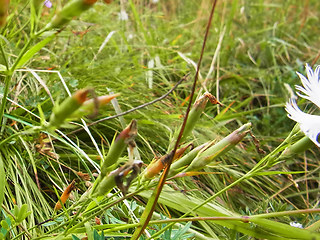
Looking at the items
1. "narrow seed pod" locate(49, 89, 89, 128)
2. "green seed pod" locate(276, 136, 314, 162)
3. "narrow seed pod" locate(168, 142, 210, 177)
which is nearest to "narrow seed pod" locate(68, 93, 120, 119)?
"narrow seed pod" locate(49, 89, 89, 128)

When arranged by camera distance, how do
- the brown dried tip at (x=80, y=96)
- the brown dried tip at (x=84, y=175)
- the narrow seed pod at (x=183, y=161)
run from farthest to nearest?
the brown dried tip at (x=84, y=175), the narrow seed pod at (x=183, y=161), the brown dried tip at (x=80, y=96)

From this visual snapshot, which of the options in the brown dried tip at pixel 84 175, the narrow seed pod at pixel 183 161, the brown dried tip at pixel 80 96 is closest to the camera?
the brown dried tip at pixel 80 96

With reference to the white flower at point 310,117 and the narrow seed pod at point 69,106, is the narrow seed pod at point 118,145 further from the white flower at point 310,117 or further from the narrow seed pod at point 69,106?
the white flower at point 310,117

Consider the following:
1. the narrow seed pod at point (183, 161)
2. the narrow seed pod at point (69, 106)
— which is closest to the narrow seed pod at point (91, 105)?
the narrow seed pod at point (69, 106)

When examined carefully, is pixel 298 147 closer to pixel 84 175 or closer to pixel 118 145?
pixel 118 145

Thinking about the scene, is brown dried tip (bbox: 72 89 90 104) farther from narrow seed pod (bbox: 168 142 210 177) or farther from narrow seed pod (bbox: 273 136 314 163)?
narrow seed pod (bbox: 273 136 314 163)

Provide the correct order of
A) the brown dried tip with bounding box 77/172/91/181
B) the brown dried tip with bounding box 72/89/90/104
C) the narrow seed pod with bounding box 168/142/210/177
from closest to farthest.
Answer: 1. the brown dried tip with bounding box 72/89/90/104
2. the narrow seed pod with bounding box 168/142/210/177
3. the brown dried tip with bounding box 77/172/91/181
